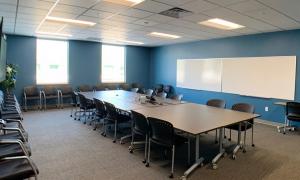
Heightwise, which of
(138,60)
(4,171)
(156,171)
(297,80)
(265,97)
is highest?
(138,60)

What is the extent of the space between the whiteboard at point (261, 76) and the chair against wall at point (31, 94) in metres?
6.26

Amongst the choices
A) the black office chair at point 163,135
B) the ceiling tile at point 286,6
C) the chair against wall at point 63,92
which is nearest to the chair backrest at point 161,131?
the black office chair at point 163,135

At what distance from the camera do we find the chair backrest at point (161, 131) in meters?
2.82

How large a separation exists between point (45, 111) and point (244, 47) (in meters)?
6.57

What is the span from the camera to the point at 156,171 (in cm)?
307

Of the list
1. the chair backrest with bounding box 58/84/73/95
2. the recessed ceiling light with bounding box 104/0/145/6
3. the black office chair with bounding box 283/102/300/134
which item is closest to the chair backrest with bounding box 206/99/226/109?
the black office chair with bounding box 283/102/300/134

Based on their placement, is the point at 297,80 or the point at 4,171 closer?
the point at 4,171

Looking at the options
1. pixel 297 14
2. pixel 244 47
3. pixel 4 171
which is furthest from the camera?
pixel 244 47

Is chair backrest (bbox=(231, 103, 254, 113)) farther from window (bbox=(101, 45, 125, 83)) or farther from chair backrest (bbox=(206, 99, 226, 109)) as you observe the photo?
window (bbox=(101, 45, 125, 83))

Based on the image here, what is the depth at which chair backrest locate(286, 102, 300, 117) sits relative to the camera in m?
4.85

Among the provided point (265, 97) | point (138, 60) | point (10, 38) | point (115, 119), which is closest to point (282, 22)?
point (265, 97)

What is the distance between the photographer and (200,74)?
25.7ft

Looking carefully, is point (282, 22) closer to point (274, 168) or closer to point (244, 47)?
point (244, 47)

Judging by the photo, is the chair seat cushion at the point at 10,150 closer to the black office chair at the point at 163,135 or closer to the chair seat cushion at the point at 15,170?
the chair seat cushion at the point at 15,170
